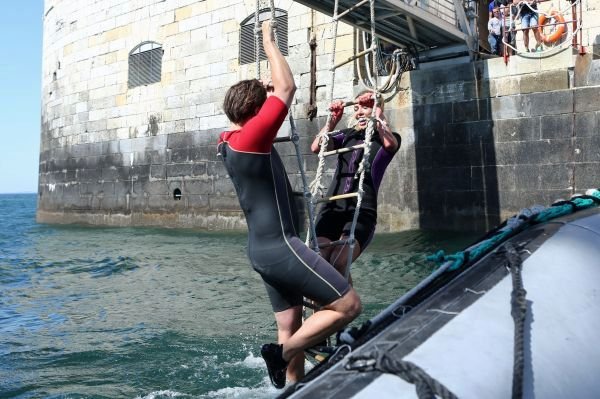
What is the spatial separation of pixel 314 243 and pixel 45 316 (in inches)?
152

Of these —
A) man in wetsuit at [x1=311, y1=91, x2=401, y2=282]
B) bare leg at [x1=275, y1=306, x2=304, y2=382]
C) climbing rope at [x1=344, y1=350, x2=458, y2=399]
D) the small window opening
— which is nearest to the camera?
climbing rope at [x1=344, y1=350, x2=458, y2=399]

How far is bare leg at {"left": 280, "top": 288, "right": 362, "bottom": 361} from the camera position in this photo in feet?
9.33

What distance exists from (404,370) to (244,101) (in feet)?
4.88

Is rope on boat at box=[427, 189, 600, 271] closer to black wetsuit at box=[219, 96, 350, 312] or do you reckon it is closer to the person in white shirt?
black wetsuit at box=[219, 96, 350, 312]

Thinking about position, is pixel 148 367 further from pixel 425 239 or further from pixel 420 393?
pixel 425 239

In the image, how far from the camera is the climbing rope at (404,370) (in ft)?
5.50

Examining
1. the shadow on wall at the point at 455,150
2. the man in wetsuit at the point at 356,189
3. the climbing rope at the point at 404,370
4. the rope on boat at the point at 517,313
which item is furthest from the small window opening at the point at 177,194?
the climbing rope at the point at 404,370

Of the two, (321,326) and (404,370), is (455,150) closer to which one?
(321,326)

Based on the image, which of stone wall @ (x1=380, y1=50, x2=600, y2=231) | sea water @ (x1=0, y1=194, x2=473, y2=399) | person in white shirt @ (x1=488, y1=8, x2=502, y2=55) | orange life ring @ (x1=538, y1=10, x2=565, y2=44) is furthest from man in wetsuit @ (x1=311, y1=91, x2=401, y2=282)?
person in white shirt @ (x1=488, y1=8, x2=502, y2=55)

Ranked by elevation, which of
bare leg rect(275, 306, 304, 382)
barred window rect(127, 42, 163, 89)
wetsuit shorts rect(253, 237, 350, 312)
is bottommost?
bare leg rect(275, 306, 304, 382)

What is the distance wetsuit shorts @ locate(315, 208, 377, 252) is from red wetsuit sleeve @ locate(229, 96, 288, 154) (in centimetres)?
122

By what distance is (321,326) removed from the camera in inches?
112

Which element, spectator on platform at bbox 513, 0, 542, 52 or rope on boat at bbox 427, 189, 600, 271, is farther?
spectator on platform at bbox 513, 0, 542, 52

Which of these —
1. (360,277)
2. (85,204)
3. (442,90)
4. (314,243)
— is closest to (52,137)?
(85,204)
